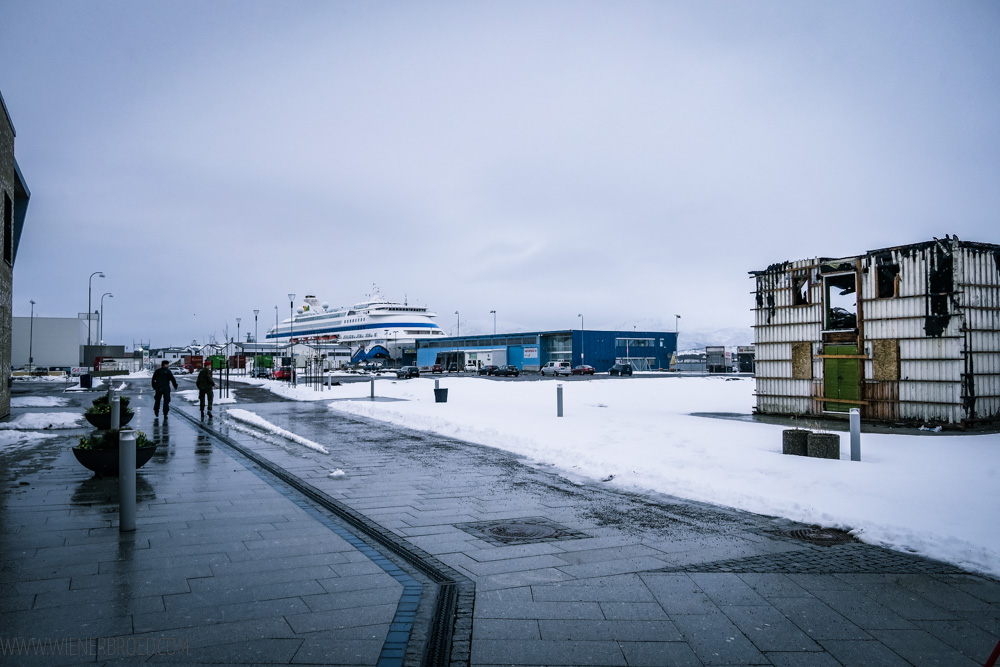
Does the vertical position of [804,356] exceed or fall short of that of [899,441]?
it exceeds it

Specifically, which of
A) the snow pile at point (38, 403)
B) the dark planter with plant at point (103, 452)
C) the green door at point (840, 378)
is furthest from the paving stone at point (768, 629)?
the snow pile at point (38, 403)

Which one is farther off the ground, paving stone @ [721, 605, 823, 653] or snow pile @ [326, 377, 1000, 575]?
paving stone @ [721, 605, 823, 653]

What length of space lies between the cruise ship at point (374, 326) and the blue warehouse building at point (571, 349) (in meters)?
14.6

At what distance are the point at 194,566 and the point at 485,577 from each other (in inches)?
94.3

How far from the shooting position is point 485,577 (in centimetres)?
512

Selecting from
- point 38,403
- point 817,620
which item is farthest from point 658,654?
point 38,403

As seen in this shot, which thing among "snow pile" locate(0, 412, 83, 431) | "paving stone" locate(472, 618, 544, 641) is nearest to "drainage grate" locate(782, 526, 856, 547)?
"paving stone" locate(472, 618, 544, 641)

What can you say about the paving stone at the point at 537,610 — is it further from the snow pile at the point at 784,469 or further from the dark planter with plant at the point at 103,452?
the dark planter with plant at the point at 103,452

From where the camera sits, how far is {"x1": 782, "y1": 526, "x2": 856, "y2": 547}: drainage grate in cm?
617

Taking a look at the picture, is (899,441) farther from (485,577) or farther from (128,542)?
(128,542)

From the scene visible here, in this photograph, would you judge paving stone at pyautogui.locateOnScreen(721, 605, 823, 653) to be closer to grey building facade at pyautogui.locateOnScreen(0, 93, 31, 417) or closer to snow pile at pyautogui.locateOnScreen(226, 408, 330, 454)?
snow pile at pyautogui.locateOnScreen(226, 408, 330, 454)

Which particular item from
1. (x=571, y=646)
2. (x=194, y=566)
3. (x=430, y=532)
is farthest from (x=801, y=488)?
(x=194, y=566)

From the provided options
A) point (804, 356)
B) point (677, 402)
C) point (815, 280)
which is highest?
point (815, 280)

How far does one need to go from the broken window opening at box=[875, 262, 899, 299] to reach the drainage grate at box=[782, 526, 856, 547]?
40.7 feet
